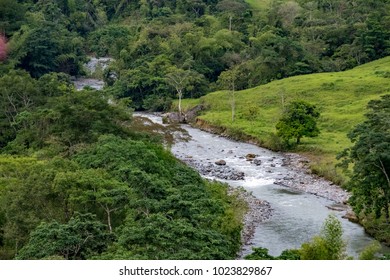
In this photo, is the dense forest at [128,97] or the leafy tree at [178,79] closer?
the dense forest at [128,97]

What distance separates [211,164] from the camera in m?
47.2

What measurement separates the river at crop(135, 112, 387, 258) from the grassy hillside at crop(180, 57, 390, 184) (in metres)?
2.70

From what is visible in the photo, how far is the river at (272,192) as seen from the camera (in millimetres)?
30748

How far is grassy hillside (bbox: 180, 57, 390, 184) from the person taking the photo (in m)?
52.2

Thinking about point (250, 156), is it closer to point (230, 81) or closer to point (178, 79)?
point (230, 81)

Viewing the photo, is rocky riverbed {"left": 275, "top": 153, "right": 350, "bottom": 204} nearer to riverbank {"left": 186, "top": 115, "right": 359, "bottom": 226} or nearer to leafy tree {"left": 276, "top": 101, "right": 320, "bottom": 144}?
riverbank {"left": 186, "top": 115, "right": 359, "bottom": 226}

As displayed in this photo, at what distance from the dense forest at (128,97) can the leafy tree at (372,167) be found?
694cm

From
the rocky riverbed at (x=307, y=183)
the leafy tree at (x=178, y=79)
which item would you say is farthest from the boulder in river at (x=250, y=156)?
the leafy tree at (x=178, y=79)

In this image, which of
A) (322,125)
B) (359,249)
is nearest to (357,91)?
(322,125)

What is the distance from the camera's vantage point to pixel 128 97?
232ft

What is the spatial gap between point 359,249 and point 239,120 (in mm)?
32373

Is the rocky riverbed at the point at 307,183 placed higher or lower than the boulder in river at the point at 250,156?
lower

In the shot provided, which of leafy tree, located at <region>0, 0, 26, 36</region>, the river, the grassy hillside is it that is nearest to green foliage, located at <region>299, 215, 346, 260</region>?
the river

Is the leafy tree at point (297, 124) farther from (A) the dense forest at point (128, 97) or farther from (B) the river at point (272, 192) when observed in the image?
(A) the dense forest at point (128, 97)
